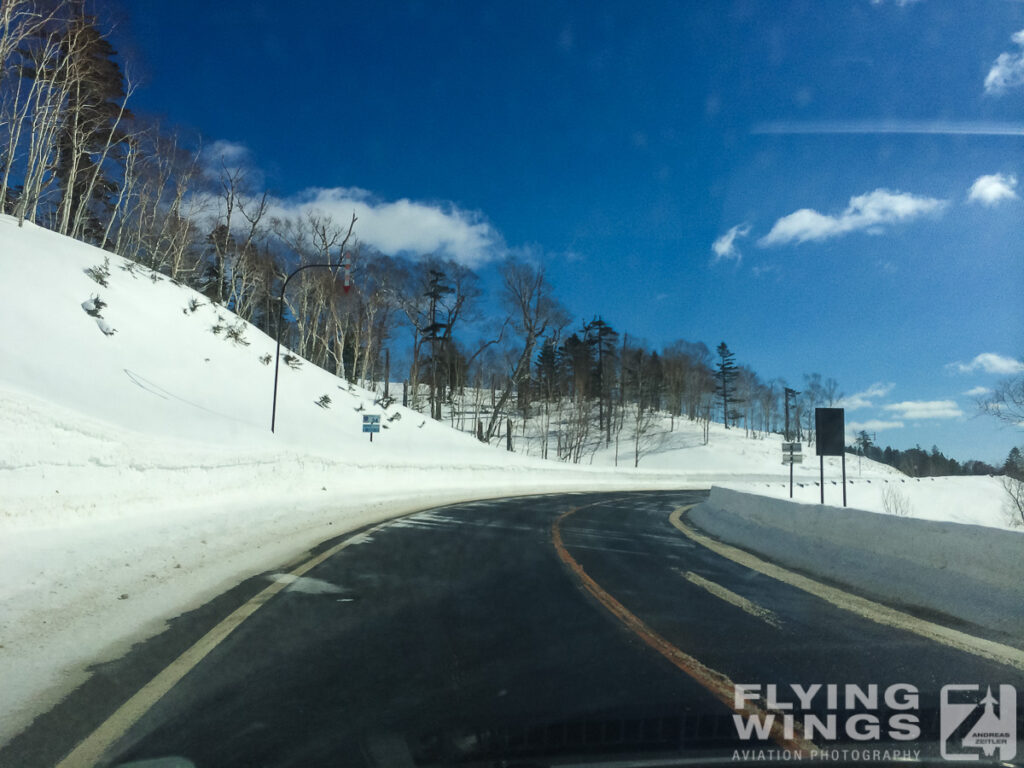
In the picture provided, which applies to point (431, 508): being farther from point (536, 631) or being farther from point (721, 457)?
point (721, 457)

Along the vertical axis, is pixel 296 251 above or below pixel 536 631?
above

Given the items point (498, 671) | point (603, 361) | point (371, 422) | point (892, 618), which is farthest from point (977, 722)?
point (603, 361)

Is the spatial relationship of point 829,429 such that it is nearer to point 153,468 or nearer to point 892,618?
point 892,618

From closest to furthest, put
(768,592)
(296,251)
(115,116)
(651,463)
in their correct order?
(768,592) → (115,116) → (296,251) → (651,463)

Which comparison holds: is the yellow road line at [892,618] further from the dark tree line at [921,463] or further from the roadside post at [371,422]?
the dark tree line at [921,463]

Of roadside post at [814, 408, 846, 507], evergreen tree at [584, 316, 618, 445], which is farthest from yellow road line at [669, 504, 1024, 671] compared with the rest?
evergreen tree at [584, 316, 618, 445]

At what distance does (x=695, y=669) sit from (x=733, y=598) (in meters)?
2.75

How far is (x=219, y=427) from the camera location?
23.5 m

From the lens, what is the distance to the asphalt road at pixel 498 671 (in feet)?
12.0

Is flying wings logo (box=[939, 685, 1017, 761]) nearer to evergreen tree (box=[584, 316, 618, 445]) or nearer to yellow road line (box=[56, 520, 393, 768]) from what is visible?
yellow road line (box=[56, 520, 393, 768])

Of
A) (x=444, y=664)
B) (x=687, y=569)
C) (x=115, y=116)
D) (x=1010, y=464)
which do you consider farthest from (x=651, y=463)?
(x=444, y=664)

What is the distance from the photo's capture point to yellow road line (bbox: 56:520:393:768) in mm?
3524

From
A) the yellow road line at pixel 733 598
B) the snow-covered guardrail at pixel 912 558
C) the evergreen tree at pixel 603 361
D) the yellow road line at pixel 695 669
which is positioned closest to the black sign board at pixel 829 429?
the snow-covered guardrail at pixel 912 558

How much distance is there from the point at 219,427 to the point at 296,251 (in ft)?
107
